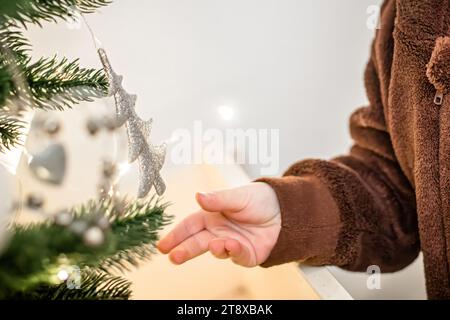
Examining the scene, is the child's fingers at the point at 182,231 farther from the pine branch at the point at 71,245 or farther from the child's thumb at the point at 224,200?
the pine branch at the point at 71,245

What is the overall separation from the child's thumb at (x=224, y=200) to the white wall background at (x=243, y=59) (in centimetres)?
8

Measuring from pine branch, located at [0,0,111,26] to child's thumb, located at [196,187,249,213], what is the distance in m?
0.22

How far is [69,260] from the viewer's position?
235 mm

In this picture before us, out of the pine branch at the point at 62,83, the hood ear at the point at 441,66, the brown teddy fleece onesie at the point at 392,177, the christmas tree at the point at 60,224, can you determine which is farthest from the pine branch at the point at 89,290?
the hood ear at the point at 441,66

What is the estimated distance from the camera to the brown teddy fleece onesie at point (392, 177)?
60 centimetres

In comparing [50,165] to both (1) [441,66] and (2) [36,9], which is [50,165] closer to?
(2) [36,9]

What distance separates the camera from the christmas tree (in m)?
0.22

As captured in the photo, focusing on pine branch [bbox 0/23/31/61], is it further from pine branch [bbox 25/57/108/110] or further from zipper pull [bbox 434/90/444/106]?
zipper pull [bbox 434/90/444/106]

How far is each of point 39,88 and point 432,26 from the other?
0.47 meters

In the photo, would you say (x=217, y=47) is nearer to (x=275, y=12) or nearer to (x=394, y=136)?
(x=275, y=12)

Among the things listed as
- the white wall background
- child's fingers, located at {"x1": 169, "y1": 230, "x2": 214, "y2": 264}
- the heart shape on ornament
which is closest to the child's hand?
child's fingers, located at {"x1": 169, "y1": 230, "x2": 214, "y2": 264}
